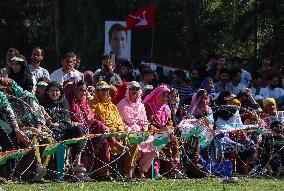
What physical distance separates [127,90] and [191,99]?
1.79m

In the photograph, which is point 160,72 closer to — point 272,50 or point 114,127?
point 272,50

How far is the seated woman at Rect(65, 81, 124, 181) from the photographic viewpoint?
14.7 m

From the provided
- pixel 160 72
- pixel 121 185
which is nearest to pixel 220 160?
pixel 121 185

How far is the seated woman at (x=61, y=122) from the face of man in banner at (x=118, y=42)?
769 cm

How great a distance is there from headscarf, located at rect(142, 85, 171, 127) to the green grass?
4.82 ft

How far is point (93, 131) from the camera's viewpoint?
1477cm

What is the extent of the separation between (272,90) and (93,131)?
19.4 ft

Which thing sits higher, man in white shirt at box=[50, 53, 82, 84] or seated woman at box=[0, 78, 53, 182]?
man in white shirt at box=[50, 53, 82, 84]

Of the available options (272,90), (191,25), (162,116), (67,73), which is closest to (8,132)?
(67,73)

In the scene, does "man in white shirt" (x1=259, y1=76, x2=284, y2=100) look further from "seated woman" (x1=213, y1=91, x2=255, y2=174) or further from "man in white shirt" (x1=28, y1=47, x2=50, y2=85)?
"man in white shirt" (x1=28, y1=47, x2=50, y2=85)

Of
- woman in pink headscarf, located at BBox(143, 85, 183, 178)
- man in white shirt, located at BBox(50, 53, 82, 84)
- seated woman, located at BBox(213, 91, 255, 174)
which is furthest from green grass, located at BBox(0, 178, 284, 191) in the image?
man in white shirt, located at BBox(50, 53, 82, 84)

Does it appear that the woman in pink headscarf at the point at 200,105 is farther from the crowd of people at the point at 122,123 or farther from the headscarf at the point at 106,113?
the headscarf at the point at 106,113

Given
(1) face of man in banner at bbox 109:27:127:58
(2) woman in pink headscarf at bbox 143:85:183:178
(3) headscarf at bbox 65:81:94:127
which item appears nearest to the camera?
(3) headscarf at bbox 65:81:94:127

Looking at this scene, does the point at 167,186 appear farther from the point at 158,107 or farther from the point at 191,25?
the point at 191,25
